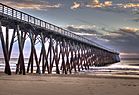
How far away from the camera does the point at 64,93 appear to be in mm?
10367

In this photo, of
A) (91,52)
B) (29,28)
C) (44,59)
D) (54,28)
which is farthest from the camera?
(91,52)

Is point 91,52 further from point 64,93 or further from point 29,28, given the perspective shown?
point 64,93

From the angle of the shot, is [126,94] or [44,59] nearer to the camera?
[126,94]

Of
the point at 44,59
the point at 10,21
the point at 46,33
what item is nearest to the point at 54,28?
the point at 46,33

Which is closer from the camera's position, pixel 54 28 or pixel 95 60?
pixel 54 28

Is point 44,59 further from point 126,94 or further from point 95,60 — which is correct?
point 95,60

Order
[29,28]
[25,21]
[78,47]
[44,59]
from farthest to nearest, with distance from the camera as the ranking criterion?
1. [78,47]
2. [44,59]
3. [29,28]
4. [25,21]

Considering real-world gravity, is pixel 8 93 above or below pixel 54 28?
below

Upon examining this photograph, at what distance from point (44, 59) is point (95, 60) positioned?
43886mm

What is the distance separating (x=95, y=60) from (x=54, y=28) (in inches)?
1605

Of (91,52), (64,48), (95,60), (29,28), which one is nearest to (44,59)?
(29,28)

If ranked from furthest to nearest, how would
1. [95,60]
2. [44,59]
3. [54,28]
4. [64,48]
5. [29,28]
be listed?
[95,60], [64,48], [54,28], [44,59], [29,28]

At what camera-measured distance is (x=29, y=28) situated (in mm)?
28125

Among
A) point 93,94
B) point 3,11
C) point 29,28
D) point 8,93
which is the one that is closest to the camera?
point 8,93
